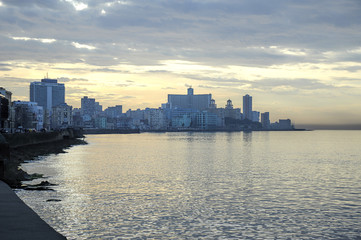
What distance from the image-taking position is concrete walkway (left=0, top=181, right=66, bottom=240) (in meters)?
16.0

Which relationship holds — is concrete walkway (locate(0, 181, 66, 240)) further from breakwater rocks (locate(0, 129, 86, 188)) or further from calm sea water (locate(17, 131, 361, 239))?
breakwater rocks (locate(0, 129, 86, 188))

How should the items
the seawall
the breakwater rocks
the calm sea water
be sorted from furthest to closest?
1. the seawall
2. the breakwater rocks
3. the calm sea water

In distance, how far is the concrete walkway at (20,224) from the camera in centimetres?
1598

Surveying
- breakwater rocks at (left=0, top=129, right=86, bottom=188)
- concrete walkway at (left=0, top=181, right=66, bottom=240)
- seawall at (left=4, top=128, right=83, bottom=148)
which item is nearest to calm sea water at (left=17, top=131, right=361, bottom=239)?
concrete walkway at (left=0, top=181, right=66, bottom=240)

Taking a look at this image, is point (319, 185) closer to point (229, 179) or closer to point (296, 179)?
point (296, 179)

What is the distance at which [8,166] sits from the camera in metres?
36.9

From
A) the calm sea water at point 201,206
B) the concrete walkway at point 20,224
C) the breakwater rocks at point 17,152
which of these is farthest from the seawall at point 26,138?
the concrete walkway at point 20,224

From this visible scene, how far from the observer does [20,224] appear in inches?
702

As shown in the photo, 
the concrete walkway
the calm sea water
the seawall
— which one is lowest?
the calm sea water

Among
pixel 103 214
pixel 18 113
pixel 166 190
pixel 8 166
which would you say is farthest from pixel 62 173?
pixel 18 113

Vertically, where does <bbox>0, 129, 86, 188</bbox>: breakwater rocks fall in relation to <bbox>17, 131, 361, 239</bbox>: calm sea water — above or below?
above

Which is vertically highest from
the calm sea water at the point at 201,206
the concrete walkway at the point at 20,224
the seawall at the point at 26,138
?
the seawall at the point at 26,138

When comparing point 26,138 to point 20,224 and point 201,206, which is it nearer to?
point 201,206

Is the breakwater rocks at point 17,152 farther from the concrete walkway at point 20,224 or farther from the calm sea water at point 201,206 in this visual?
the concrete walkway at point 20,224
